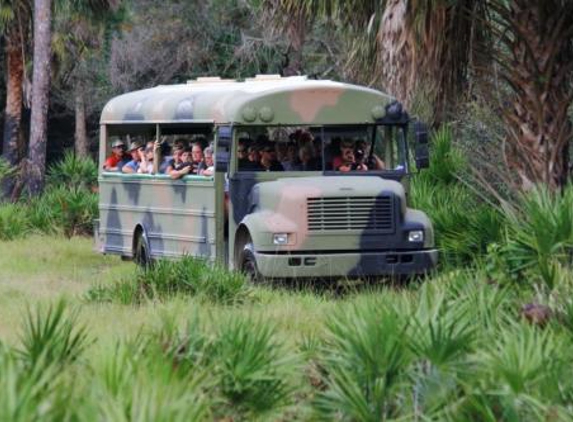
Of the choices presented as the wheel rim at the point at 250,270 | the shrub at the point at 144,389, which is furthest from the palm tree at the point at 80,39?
the shrub at the point at 144,389

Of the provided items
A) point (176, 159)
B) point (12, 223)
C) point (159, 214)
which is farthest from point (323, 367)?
point (12, 223)

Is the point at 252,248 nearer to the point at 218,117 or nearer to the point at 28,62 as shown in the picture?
the point at 218,117

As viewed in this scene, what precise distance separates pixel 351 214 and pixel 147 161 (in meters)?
4.51

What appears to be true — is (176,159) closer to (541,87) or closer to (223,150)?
(223,150)

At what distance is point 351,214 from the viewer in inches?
671

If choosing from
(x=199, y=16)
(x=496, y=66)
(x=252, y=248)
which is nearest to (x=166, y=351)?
(x=252, y=248)

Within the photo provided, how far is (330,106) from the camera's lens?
1819cm

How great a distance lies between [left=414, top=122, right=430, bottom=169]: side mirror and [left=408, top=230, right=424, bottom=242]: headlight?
128 centimetres

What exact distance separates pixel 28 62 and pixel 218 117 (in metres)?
21.2

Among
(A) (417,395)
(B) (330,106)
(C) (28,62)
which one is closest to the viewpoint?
(A) (417,395)

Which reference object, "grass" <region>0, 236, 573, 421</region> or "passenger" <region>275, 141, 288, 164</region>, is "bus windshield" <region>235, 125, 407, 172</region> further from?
"grass" <region>0, 236, 573, 421</region>

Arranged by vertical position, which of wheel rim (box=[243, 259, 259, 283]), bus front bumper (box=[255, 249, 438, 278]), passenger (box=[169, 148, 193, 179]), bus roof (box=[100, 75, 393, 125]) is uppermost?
bus roof (box=[100, 75, 393, 125])

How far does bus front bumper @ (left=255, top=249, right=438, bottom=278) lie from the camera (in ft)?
54.7

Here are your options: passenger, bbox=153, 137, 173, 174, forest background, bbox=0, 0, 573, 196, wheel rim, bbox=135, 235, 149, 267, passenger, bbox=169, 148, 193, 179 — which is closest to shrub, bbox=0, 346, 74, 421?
forest background, bbox=0, 0, 573, 196
